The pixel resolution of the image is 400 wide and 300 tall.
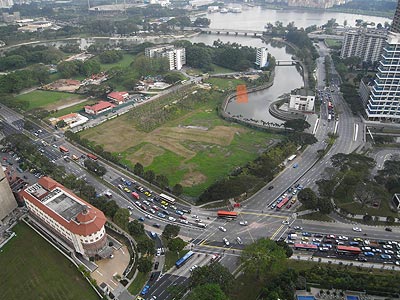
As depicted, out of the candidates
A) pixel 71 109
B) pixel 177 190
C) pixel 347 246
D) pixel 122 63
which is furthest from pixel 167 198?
pixel 122 63

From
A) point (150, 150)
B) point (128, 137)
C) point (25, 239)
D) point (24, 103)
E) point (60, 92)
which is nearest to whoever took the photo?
point (25, 239)

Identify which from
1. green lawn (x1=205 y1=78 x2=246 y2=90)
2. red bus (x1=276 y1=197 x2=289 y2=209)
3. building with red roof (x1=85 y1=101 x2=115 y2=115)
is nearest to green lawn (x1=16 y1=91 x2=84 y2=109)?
building with red roof (x1=85 y1=101 x2=115 y2=115)

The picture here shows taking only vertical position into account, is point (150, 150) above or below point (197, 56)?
below

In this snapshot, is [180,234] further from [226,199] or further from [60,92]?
[60,92]

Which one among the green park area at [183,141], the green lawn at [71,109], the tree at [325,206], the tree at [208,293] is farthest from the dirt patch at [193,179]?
the green lawn at [71,109]

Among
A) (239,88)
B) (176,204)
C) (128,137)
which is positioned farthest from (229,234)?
(239,88)

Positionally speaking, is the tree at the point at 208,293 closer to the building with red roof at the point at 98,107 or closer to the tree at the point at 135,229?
the tree at the point at 135,229

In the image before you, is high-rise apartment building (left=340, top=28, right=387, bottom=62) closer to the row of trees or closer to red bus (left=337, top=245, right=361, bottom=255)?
the row of trees
